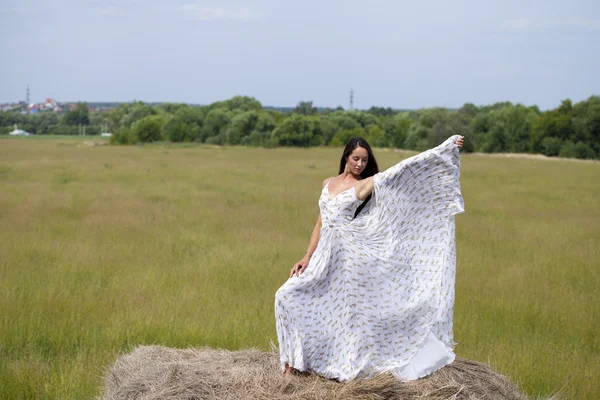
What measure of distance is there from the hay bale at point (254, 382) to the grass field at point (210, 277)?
734mm

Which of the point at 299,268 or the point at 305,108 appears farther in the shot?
the point at 305,108

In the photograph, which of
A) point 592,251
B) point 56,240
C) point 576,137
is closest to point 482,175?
point 592,251

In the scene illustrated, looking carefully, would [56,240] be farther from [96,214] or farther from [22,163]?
[22,163]

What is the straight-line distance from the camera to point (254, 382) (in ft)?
17.1

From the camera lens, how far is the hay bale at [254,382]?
16.5 ft

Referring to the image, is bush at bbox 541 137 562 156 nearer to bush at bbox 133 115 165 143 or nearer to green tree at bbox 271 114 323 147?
green tree at bbox 271 114 323 147

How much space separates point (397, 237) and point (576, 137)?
6574 cm

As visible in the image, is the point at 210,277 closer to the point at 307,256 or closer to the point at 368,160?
the point at 307,256

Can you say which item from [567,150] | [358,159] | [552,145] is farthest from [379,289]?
[552,145]

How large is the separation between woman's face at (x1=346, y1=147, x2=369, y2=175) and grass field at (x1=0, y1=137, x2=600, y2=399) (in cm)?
264

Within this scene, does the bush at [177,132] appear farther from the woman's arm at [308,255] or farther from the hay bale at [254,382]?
the woman's arm at [308,255]

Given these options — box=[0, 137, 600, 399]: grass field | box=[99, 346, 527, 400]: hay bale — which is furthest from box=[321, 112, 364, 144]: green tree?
box=[99, 346, 527, 400]: hay bale

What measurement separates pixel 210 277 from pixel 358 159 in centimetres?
578

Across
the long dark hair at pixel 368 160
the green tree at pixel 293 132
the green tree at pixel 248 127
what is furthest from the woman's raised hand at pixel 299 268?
the green tree at pixel 248 127
